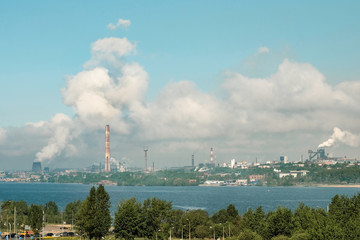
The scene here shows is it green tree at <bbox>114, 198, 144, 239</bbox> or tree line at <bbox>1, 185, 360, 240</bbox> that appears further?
green tree at <bbox>114, 198, 144, 239</bbox>

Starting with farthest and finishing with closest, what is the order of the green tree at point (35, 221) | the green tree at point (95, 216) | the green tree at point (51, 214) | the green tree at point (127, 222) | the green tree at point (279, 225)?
the green tree at point (51, 214)
the green tree at point (35, 221)
the green tree at point (127, 222)
the green tree at point (95, 216)
the green tree at point (279, 225)

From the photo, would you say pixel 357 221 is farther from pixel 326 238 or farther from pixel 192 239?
pixel 192 239

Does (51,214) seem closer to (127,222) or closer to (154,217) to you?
(154,217)

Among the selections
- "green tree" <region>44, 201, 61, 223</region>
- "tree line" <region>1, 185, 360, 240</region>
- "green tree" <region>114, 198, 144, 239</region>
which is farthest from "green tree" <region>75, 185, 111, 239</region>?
"green tree" <region>44, 201, 61, 223</region>

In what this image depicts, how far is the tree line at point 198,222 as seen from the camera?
2633 inches

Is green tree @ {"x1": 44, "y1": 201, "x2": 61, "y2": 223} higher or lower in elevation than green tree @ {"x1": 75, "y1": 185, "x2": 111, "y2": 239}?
lower

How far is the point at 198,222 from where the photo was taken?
93562mm

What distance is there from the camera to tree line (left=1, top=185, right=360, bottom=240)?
6688 cm

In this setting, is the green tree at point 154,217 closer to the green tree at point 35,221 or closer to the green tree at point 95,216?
the green tree at point 95,216

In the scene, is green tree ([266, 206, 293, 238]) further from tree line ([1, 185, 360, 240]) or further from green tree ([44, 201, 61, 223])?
green tree ([44, 201, 61, 223])

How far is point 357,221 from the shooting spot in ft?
224

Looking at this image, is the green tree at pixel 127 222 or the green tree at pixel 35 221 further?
the green tree at pixel 35 221

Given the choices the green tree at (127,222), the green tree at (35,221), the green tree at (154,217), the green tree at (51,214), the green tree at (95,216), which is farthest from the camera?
the green tree at (51,214)

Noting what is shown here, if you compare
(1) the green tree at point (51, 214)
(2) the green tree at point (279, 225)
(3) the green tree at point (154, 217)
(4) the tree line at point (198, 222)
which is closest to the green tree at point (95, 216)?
(4) the tree line at point (198, 222)
